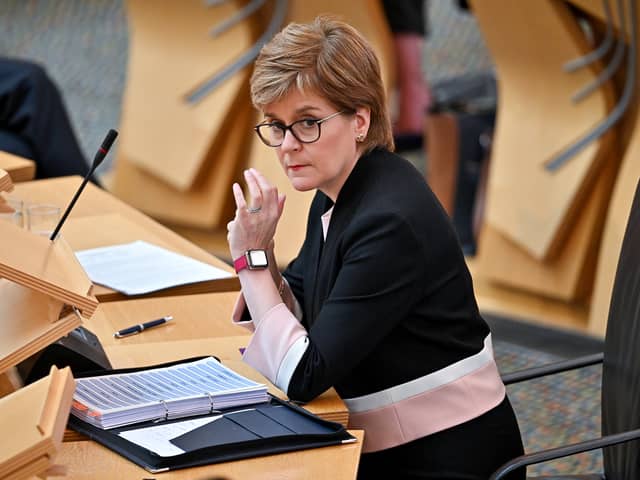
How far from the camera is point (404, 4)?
5.82 meters

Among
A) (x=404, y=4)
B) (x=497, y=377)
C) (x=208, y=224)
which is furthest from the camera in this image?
(x=404, y=4)

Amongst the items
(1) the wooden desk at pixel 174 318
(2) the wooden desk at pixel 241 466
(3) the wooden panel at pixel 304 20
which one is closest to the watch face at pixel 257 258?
(1) the wooden desk at pixel 174 318

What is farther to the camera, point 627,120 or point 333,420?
point 627,120

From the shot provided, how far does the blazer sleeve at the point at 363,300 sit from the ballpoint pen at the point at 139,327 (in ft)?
1.54

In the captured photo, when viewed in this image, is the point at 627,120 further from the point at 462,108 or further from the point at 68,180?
the point at 68,180

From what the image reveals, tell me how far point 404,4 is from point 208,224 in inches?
59.9

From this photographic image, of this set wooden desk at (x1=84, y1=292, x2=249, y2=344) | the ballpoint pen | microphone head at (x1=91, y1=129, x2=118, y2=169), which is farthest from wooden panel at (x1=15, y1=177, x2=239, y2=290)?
microphone head at (x1=91, y1=129, x2=118, y2=169)

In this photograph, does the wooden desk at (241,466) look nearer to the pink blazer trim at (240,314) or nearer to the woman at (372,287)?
the woman at (372,287)

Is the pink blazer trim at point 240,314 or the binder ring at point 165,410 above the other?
the binder ring at point 165,410

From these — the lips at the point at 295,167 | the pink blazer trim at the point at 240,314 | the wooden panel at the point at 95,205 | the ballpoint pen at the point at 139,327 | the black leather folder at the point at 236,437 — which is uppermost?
the lips at the point at 295,167

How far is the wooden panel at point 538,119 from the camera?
399 centimetres

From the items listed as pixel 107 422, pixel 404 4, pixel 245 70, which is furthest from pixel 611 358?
pixel 404 4

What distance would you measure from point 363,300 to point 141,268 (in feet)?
2.79

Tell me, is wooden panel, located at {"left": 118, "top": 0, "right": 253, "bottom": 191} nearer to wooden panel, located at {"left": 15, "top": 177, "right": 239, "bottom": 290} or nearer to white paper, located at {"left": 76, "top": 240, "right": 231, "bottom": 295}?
wooden panel, located at {"left": 15, "top": 177, "right": 239, "bottom": 290}
